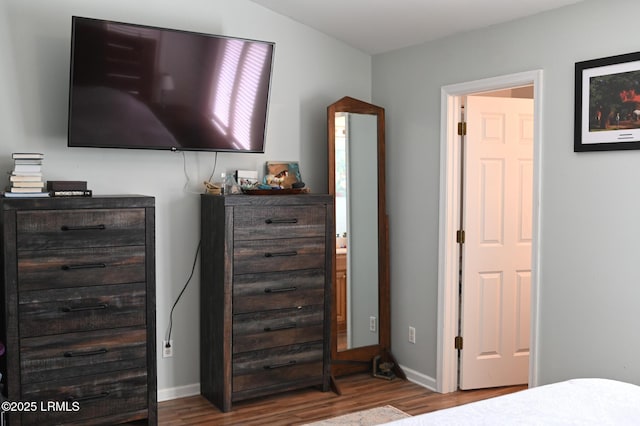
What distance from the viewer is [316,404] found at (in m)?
3.99

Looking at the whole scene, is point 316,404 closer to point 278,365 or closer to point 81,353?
point 278,365

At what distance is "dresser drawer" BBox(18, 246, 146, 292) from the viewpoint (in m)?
3.15

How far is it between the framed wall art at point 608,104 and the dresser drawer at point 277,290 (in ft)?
5.71

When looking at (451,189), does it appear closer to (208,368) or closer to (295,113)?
(295,113)

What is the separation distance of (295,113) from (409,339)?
178cm

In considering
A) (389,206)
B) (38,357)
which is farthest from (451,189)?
(38,357)

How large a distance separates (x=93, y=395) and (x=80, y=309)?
18.1 inches

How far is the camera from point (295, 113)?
175 inches

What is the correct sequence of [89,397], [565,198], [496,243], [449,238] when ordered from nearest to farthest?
[89,397], [565,198], [449,238], [496,243]

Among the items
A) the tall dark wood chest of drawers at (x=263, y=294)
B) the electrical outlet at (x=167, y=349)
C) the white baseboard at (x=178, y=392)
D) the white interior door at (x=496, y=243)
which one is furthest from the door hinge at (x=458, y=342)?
the electrical outlet at (x=167, y=349)

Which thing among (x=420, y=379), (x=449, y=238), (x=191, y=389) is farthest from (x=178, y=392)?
(x=449, y=238)

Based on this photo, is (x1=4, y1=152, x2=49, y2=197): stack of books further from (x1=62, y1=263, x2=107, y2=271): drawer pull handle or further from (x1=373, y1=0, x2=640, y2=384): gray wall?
(x1=373, y1=0, x2=640, y2=384): gray wall

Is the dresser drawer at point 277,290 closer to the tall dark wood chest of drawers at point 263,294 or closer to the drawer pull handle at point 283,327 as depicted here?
the tall dark wood chest of drawers at point 263,294

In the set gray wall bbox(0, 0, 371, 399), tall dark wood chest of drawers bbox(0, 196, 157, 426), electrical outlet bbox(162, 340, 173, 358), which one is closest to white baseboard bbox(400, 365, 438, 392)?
gray wall bbox(0, 0, 371, 399)
